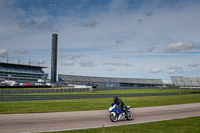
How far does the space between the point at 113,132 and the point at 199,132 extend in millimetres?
4163

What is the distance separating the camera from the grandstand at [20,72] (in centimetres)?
11431

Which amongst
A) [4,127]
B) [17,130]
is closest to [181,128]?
[17,130]

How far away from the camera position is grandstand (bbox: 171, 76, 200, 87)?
330 ft

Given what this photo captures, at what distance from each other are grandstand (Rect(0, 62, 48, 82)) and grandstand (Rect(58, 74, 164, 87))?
61.4 feet

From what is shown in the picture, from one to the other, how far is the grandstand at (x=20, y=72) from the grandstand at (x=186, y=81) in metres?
75.8

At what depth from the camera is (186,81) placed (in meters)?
103

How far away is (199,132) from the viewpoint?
971cm

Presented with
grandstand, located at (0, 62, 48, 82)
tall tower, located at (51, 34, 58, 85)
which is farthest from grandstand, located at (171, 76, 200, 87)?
grandstand, located at (0, 62, 48, 82)

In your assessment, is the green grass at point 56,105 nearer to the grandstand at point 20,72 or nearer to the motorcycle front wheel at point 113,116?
the motorcycle front wheel at point 113,116

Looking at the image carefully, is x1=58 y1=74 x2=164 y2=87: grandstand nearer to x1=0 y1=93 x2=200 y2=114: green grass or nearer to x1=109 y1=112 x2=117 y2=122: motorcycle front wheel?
x1=0 y1=93 x2=200 y2=114: green grass

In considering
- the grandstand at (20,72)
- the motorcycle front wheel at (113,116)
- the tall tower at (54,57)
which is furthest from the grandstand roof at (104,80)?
the motorcycle front wheel at (113,116)

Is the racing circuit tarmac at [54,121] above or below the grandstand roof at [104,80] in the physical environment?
below

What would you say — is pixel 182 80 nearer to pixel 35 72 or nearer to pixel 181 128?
pixel 35 72

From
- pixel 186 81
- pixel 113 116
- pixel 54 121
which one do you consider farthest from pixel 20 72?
pixel 113 116
